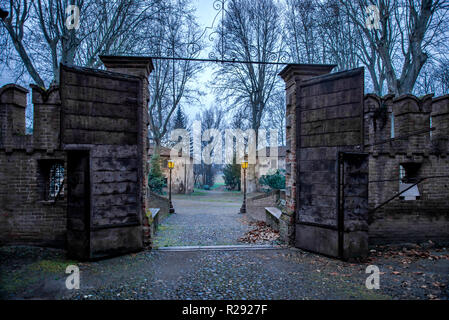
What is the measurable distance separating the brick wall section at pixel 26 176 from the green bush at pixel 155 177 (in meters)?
17.1

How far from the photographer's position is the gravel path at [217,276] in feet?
11.8

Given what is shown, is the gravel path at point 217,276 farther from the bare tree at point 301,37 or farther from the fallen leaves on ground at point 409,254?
the bare tree at point 301,37

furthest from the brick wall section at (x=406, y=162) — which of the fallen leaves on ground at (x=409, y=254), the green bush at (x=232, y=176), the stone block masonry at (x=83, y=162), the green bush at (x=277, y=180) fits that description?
the green bush at (x=232, y=176)

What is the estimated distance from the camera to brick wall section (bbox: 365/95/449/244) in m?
6.11

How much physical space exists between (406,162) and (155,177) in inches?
824

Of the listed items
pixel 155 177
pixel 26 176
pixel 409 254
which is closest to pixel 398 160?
pixel 409 254

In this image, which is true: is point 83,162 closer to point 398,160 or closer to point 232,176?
point 398,160

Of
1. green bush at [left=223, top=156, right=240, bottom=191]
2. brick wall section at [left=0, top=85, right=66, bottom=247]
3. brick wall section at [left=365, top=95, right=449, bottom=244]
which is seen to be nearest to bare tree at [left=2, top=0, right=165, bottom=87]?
brick wall section at [left=0, top=85, right=66, bottom=247]

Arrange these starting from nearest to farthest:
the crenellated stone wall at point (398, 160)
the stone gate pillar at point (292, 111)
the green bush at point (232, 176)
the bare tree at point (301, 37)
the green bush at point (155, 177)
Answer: the stone gate pillar at point (292, 111) → the crenellated stone wall at point (398, 160) → the bare tree at point (301, 37) → the green bush at point (155, 177) → the green bush at point (232, 176)

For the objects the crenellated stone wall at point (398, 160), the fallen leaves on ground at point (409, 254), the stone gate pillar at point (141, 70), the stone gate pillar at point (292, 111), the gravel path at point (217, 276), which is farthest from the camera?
the crenellated stone wall at point (398, 160)

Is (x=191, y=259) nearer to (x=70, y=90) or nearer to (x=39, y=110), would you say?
(x=70, y=90)

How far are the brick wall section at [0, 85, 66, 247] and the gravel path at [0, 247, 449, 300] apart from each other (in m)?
Result: 0.40
